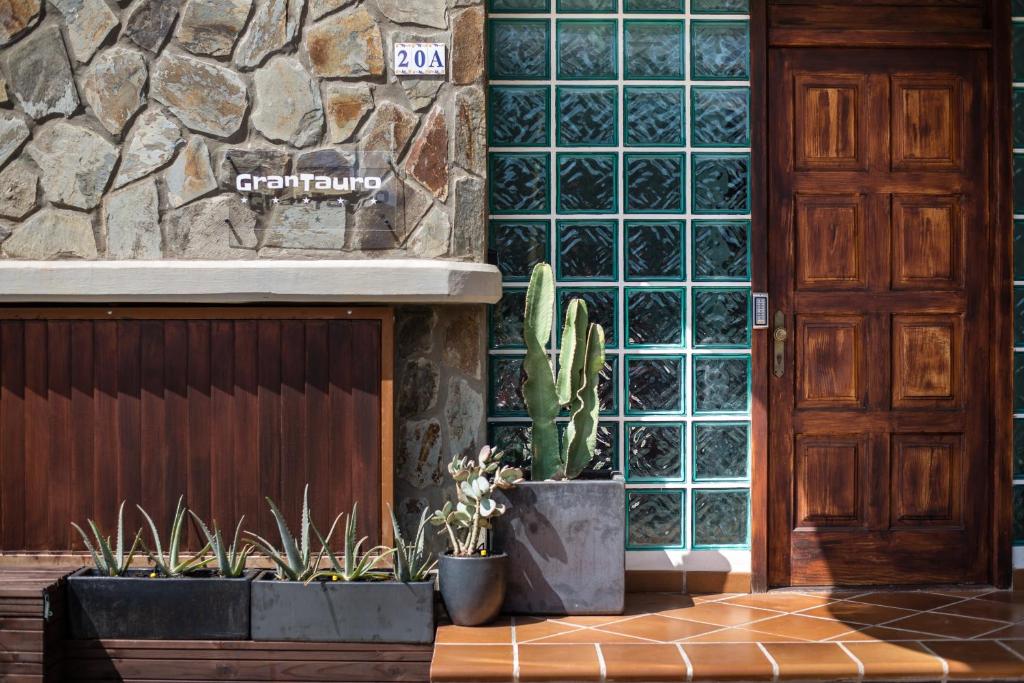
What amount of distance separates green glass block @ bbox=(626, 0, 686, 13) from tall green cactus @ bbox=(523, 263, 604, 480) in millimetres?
1180

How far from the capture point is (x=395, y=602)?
3488mm

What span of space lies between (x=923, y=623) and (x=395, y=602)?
6.22 feet

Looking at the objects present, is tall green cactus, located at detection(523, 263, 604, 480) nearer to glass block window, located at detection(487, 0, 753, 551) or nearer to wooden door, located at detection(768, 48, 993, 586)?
glass block window, located at detection(487, 0, 753, 551)

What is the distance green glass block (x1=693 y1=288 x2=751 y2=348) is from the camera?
430 centimetres

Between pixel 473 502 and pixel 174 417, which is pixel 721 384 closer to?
pixel 473 502

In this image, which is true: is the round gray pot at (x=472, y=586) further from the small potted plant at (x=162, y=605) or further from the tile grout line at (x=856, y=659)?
the tile grout line at (x=856, y=659)

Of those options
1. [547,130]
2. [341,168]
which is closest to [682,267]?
[547,130]

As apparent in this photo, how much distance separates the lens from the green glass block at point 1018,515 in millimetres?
4340

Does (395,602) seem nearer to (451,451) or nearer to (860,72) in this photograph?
(451,451)

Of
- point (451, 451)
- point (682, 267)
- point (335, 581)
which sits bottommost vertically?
point (335, 581)

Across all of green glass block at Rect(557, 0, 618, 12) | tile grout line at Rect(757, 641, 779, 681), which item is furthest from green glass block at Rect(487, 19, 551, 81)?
tile grout line at Rect(757, 641, 779, 681)

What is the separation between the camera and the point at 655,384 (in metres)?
4.30

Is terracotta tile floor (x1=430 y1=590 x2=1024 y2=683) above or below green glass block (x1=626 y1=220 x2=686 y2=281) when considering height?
below

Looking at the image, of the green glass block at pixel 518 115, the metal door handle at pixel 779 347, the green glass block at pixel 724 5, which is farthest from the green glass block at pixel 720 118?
the metal door handle at pixel 779 347
